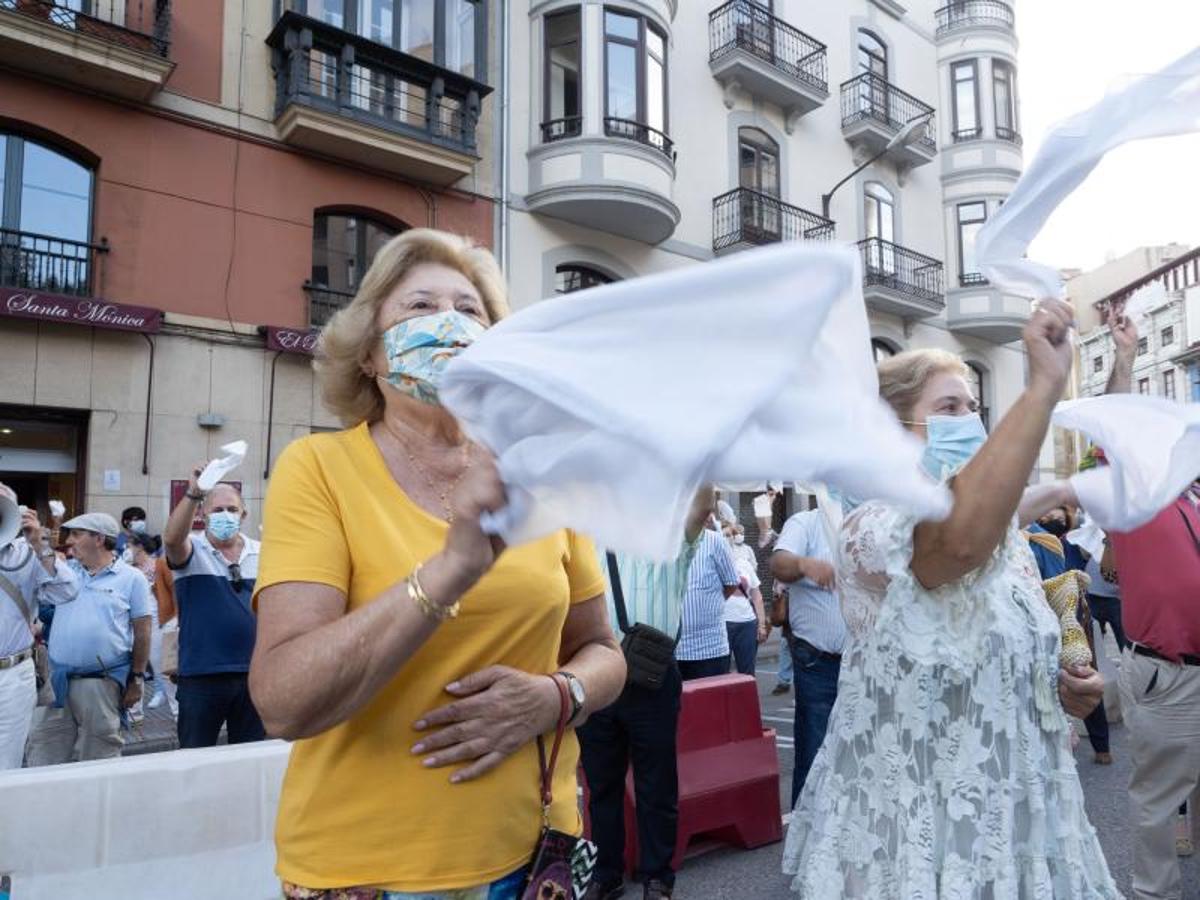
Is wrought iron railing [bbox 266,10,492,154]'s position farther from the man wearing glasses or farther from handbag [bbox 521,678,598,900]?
handbag [bbox 521,678,598,900]

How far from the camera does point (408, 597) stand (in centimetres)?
133

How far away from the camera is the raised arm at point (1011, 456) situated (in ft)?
5.16

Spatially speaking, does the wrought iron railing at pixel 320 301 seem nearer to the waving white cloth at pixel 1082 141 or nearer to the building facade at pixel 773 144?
the building facade at pixel 773 144

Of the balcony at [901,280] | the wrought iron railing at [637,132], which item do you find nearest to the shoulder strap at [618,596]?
the wrought iron railing at [637,132]

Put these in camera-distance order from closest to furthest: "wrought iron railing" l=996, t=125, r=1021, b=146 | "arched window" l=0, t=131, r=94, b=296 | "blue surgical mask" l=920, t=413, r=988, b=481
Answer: "blue surgical mask" l=920, t=413, r=988, b=481 < "arched window" l=0, t=131, r=94, b=296 < "wrought iron railing" l=996, t=125, r=1021, b=146

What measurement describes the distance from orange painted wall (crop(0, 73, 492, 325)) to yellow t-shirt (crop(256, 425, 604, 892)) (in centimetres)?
993

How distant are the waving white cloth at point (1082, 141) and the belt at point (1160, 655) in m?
2.75

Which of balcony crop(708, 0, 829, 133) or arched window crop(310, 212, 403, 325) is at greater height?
balcony crop(708, 0, 829, 133)

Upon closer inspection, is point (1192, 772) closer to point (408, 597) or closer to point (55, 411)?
point (408, 597)

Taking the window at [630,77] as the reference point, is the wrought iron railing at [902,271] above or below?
below

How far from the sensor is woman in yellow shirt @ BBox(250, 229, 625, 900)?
1363 millimetres

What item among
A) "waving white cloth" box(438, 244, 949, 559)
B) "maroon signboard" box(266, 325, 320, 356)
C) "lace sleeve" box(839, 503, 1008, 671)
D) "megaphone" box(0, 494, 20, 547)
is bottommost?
"lace sleeve" box(839, 503, 1008, 671)

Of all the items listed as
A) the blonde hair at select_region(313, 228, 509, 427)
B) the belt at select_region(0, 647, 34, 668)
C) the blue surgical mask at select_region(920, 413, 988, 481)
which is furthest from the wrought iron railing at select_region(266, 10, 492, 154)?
the blue surgical mask at select_region(920, 413, 988, 481)

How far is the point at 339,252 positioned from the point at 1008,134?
1646 centimetres
